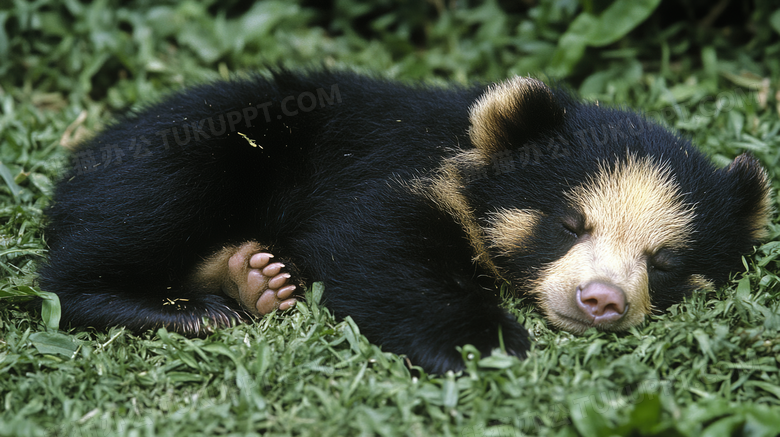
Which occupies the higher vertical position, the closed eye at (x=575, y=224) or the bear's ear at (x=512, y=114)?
the bear's ear at (x=512, y=114)

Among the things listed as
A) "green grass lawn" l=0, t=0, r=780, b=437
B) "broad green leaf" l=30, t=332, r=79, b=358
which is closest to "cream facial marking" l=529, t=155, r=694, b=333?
"green grass lawn" l=0, t=0, r=780, b=437

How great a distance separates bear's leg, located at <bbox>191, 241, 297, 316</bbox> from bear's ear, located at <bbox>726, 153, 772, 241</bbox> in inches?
141

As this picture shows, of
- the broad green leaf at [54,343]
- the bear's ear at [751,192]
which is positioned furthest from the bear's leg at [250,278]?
the bear's ear at [751,192]

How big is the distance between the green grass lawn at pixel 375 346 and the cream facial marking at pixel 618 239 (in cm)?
20

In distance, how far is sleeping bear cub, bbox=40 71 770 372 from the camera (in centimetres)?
470

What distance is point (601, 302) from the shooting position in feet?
14.5

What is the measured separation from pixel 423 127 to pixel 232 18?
5249mm

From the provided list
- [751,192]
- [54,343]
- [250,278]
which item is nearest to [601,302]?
[751,192]

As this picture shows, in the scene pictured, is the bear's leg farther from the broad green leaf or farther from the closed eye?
the closed eye

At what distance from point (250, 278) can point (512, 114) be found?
2.40m

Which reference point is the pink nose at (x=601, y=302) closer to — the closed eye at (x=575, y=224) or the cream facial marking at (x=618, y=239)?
the cream facial marking at (x=618, y=239)

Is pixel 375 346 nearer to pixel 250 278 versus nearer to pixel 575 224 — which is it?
pixel 250 278

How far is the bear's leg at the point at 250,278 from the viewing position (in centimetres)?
523

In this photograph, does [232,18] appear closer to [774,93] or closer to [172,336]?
[172,336]
